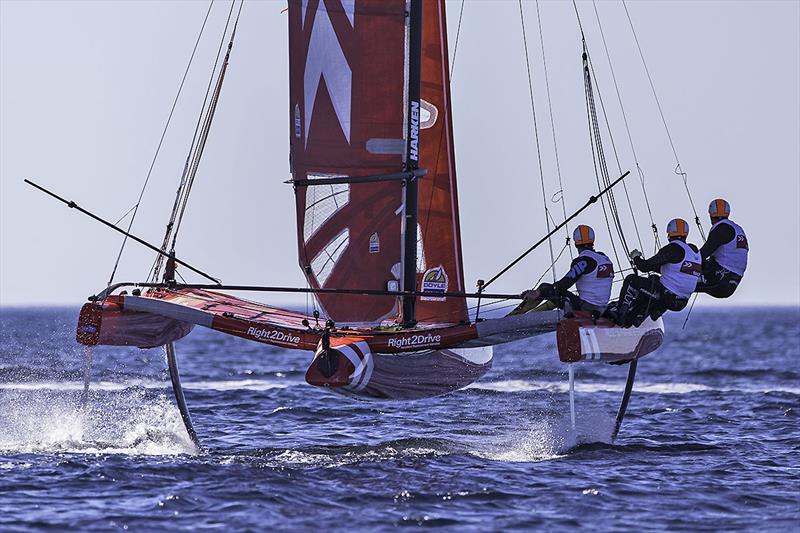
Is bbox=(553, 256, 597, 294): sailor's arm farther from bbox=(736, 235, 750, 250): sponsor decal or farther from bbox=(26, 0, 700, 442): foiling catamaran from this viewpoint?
bbox=(736, 235, 750, 250): sponsor decal

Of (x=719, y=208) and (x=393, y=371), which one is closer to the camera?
(x=393, y=371)

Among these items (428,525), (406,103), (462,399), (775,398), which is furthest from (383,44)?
(775,398)

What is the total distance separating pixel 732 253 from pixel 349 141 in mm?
4176

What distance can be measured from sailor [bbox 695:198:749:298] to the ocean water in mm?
1780

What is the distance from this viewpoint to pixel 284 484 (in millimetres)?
11258

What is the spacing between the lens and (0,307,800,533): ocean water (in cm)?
1012

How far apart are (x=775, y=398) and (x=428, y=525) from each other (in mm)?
13507

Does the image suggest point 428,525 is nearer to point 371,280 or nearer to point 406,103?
point 371,280

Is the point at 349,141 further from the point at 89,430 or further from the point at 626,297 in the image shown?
the point at 89,430

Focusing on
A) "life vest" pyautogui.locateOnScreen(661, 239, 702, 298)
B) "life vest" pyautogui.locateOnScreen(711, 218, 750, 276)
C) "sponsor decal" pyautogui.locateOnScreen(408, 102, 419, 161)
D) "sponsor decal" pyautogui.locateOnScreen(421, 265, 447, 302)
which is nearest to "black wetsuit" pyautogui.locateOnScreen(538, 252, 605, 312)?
"life vest" pyautogui.locateOnScreen(661, 239, 702, 298)

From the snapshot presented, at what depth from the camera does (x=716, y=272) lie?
13938mm

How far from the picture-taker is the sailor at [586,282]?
13195mm

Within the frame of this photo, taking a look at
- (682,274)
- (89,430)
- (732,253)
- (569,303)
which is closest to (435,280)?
(569,303)

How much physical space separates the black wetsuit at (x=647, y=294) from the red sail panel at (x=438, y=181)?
205 cm
